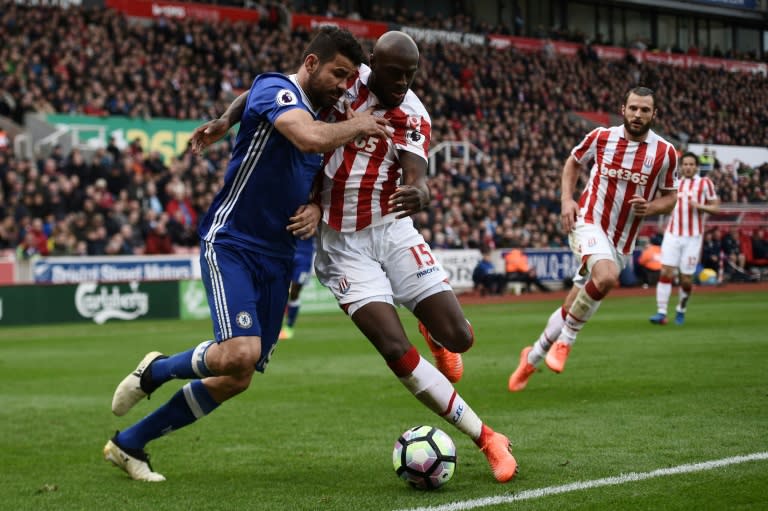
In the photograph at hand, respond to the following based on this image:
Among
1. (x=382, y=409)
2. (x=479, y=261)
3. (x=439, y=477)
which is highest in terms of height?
(x=439, y=477)

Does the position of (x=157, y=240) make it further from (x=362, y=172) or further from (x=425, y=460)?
(x=425, y=460)

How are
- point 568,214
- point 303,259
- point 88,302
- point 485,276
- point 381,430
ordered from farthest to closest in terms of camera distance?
point 485,276
point 88,302
point 303,259
point 568,214
point 381,430

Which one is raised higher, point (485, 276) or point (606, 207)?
point (606, 207)

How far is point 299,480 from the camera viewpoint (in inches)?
239

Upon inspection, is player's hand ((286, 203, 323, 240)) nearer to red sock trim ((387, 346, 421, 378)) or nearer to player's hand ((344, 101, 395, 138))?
player's hand ((344, 101, 395, 138))

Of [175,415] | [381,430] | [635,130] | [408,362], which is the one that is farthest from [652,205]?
[175,415]

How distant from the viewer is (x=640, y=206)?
9383 millimetres

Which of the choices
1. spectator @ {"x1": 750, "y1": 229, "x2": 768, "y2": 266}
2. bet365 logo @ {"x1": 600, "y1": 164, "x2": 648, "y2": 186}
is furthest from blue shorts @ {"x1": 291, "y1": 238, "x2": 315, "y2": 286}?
spectator @ {"x1": 750, "y1": 229, "x2": 768, "y2": 266}

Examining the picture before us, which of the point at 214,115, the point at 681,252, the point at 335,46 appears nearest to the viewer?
the point at 335,46

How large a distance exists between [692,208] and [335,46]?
13.9 meters

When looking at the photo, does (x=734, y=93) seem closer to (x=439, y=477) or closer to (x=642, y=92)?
(x=642, y=92)

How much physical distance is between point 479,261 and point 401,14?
1974 centimetres

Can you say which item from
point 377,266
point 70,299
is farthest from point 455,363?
point 70,299

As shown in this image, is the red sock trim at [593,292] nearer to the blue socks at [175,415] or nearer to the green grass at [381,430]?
the green grass at [381,430]
